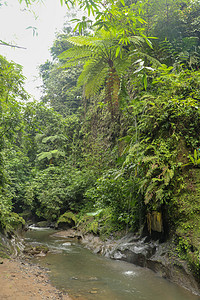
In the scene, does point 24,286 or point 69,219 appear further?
point 69,219

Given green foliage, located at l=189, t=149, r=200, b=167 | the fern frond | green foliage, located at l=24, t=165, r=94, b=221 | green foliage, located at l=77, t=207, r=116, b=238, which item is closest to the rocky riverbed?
green foliage, located at l=77, t=207, r=116, b=238

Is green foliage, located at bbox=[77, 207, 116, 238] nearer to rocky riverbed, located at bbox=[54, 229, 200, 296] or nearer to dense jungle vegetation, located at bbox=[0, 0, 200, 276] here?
dense jungle vegetation, located at bbox=[0, 0, 200, 276]

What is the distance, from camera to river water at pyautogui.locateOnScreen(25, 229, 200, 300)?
9.45ft

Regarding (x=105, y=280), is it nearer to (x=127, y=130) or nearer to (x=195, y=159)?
(x=195, y=159)

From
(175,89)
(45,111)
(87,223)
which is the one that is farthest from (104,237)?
(175,89)

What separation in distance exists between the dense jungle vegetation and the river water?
57cm

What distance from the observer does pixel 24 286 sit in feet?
8.71

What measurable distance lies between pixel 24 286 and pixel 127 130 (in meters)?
5.68

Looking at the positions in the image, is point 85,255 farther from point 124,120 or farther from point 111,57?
point 111,57

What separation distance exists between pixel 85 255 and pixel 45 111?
150 inches

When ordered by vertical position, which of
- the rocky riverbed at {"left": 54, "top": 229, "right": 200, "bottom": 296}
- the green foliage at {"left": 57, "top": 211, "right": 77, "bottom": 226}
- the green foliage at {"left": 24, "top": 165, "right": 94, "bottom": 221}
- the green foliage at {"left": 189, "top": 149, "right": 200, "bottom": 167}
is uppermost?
the green foliage at {"left": 189, "top": 149, "right": 200, "bottom": 167}

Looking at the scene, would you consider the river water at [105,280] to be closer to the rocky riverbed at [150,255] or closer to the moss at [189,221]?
the rocky riverbed at [150,255]

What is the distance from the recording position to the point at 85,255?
5.11 meters

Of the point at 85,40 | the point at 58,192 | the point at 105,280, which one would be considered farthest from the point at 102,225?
the point at 85,40
